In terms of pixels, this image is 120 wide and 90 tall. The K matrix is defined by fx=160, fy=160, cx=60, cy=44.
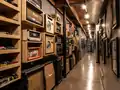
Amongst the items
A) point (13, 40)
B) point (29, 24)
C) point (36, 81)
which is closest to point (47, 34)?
point (29, 24)

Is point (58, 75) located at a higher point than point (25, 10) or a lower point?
lower

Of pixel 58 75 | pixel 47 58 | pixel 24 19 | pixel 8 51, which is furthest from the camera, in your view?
pixel 58 75

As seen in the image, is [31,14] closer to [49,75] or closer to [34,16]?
[34,16]

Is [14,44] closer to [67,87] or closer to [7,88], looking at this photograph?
[7,88]

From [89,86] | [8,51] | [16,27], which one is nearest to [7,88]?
[8,51]

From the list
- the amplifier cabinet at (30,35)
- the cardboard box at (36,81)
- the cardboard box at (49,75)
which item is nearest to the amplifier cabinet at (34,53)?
the amplifier cabinet at (30,35)

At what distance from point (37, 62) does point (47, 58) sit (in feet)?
2.55

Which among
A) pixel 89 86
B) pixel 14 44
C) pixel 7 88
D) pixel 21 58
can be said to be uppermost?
pixel 14 44

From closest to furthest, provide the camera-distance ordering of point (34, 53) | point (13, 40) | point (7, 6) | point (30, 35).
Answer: point (7, 6) → point (13, 40) → point (30, 35) → point (34, 53)

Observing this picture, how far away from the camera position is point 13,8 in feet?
8.33

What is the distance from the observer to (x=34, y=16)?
3598 mm

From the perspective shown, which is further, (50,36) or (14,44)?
(50,36)

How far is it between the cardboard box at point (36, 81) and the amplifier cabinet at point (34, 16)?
1.21 meters

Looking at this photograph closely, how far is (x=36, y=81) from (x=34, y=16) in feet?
4.85
